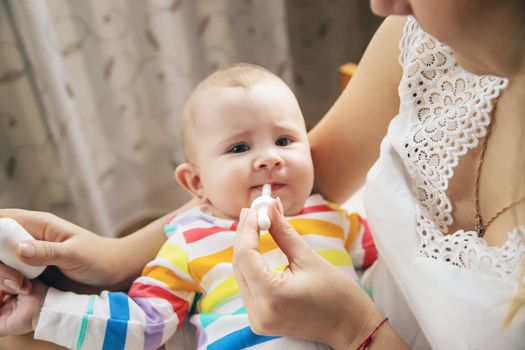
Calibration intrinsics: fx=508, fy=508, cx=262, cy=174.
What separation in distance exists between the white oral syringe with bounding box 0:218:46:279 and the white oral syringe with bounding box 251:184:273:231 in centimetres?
37

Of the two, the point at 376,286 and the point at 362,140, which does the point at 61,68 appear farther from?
the point at 376,286

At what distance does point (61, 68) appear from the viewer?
167cm

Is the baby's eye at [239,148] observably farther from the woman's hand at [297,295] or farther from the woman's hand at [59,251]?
the woman's hand at [59,251]

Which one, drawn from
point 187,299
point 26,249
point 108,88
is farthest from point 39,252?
point 108,88

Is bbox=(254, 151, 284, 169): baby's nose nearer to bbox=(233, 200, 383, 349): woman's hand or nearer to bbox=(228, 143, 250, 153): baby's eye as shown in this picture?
bbox=(228, 143, 250, 153): baby's eye

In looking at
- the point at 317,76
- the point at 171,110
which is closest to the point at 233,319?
the point at 171,110

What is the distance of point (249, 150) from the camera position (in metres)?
0.93

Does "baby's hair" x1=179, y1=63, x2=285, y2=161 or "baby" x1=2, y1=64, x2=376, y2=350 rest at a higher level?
"baby's hair" x1=179, y1=63, x2=285, y2=161

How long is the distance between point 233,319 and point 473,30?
21.9 inches

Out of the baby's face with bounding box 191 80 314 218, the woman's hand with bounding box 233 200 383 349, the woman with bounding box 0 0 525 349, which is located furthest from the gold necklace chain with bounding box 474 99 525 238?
the baby's face with bounding box 191 80 314 218

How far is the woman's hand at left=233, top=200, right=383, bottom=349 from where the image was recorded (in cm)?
69

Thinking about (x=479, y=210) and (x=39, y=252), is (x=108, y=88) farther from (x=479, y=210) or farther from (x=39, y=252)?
(x=479, y=210)

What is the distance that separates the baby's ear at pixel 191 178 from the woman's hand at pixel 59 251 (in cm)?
19

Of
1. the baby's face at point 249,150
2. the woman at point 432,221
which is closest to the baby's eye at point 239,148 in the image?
the baby's face at point 249,150
